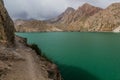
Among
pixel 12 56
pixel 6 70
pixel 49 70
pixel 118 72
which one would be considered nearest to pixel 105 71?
pixel 118 72

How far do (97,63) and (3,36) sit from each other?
46.7 feet

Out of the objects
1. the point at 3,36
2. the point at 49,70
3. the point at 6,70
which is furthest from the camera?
the point at 3,36

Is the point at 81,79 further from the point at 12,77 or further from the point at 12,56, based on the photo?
the point at 12,77

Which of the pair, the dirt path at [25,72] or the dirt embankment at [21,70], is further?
the dirt embankment at [21,70]

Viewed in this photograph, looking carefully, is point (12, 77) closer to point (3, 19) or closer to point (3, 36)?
point (3, 36)

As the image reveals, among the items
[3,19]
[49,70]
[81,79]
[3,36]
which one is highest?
[3,19]

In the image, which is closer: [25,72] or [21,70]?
[25,72]

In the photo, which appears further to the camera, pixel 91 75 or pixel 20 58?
pixel 91 75

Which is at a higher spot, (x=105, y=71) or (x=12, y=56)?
(x=12, y=56)

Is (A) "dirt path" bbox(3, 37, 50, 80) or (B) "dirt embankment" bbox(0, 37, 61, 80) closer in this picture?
(A) "dirt path" bbox(3, 37, 50, 80)

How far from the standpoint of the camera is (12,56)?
2556cm

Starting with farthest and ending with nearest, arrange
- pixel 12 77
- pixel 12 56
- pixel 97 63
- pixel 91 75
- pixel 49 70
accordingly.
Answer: pixel 97 63 → pixel 91 75 → pixel 12 56 → pixel 49 70 → pixel 12 77

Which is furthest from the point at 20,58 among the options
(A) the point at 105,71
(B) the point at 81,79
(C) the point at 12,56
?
(A) the point at 105,71

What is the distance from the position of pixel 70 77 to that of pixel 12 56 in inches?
276
